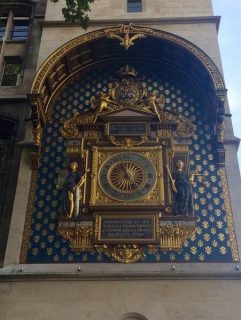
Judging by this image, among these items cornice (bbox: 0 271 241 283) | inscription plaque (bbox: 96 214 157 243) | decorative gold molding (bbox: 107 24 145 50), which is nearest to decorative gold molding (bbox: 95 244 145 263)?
inscription plaque (bbox: 96 214 157 243)

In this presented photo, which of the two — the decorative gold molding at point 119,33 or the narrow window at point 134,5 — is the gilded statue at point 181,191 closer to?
the decorative gold molding at point 119,33

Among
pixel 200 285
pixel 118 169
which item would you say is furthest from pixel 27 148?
pixel 200 285

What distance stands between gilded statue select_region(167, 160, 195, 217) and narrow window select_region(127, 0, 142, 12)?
23.0ft

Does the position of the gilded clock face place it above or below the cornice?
above

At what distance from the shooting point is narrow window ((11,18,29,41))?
64.1ft

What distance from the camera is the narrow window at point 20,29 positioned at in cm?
1953

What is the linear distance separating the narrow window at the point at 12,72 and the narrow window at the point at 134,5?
15.2ft

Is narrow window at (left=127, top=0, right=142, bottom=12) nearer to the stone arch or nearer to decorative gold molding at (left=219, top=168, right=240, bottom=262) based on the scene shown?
the stone arch

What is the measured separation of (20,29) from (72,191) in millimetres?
8954

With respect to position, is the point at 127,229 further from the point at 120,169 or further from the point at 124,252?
the point at 120,169

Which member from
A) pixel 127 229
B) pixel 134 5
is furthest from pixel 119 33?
pixel 127 229

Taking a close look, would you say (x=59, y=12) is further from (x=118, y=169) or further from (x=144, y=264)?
(x=144, y=264)

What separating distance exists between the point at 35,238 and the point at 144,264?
3096 mm

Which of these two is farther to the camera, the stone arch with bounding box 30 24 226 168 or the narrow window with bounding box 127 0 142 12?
the narrow window with bounding box 127 0 142 12
